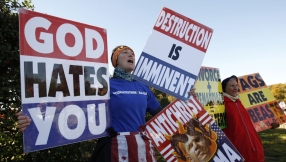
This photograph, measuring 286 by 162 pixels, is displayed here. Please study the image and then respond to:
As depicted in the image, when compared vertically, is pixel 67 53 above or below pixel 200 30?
below

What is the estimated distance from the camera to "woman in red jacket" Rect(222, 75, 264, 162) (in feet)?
7.97

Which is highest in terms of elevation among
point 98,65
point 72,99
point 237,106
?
point 98,65

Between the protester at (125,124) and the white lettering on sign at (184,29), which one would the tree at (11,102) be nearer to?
the protester at (125,124)

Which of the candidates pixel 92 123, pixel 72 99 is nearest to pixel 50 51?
pixel 72 99

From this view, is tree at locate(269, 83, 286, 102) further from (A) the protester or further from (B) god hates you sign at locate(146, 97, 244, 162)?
(A) the protester

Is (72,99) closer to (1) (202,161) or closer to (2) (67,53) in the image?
(2) (67,53)

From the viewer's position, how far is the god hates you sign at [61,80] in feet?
4.46

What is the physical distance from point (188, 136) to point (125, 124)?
725mm

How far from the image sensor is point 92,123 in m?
1.56

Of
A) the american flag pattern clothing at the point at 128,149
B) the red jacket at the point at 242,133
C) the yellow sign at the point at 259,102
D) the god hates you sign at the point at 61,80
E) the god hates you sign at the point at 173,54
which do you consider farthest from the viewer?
the yellow sign at the point at 259,102

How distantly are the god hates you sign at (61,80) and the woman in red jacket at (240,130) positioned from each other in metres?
1.60

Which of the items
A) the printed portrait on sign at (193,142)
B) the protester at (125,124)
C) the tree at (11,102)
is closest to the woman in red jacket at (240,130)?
the printed portrait on sign at (193,142)

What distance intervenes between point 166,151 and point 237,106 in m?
1.17

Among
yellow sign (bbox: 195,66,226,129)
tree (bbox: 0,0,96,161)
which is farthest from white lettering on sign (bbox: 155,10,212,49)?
tree (bbox: 0,0,96,161)
